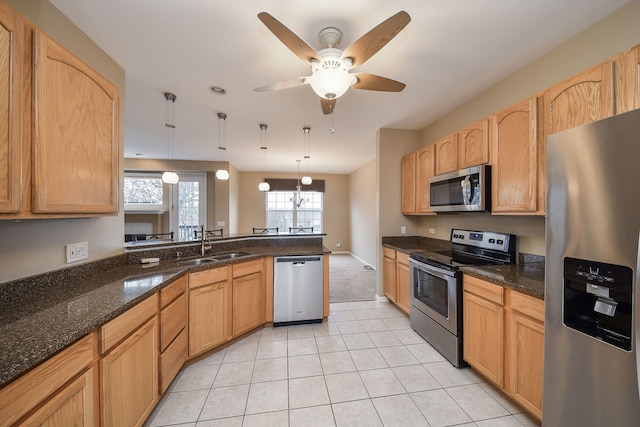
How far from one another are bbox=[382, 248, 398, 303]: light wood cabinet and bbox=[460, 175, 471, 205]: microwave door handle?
124cm

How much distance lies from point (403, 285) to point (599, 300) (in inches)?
81.7

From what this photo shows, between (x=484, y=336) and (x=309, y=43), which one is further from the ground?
(x=309, y=43)

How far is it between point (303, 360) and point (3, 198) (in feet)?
7.29

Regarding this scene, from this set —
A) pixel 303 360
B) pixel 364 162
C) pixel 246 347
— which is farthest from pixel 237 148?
pixel 303 360

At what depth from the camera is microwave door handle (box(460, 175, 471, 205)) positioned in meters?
2.31

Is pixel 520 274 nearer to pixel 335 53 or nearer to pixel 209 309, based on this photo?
pixel 335 53

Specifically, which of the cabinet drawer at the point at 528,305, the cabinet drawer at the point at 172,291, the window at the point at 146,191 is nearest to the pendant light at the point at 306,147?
the cabinet drawer at the point at 172,291

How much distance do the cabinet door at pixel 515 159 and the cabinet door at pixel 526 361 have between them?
847mm

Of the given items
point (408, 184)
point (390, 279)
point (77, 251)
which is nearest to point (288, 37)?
point (77, 251)

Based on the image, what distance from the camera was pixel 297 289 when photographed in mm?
2869

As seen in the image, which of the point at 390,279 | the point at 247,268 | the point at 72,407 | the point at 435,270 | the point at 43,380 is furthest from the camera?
the point at 390,279

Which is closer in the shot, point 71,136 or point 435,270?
point 71,136

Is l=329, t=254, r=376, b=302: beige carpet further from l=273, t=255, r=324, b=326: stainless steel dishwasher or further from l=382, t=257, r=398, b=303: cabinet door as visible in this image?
l=273, t=255, r=324, b=326: stainless steel dishwasher

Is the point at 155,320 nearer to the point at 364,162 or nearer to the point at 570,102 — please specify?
the point at 570,102
